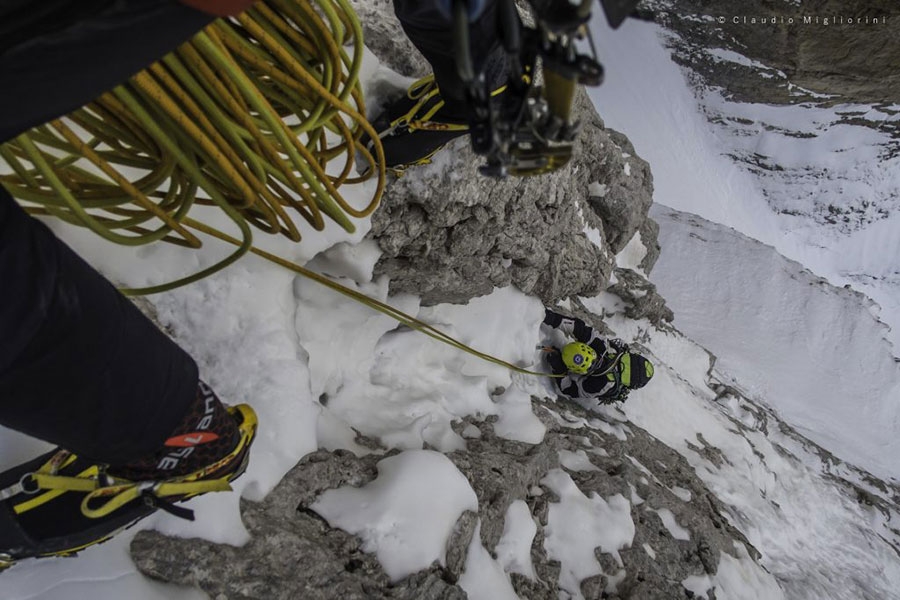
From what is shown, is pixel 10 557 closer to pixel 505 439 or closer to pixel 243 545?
pixel 243 545

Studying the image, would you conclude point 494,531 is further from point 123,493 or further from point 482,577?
point 123,493

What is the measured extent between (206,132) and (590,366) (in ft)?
7.22

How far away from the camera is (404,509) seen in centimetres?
126

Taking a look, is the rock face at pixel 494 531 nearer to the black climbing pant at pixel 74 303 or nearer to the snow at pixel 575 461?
the snow at pixel 575 461

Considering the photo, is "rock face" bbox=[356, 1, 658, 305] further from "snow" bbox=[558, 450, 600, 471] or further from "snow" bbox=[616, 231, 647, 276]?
"snow" bbox=[616, 231, 647, 276]

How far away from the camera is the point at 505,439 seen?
6.28ft

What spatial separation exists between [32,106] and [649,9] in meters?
10.3

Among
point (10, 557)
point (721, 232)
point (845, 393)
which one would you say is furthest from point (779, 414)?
point (10, 557)

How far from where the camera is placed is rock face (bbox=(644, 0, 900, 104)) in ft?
17.9

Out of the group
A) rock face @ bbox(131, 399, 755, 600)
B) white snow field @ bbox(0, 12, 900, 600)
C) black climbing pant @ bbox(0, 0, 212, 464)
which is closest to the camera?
black climbing pant @ bbox(0, 0, 212, 464)

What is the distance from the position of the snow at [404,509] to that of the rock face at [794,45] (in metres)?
5.95

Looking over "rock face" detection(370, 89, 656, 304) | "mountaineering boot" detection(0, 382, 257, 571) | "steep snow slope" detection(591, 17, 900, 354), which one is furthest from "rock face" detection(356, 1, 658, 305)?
"steep snow slope" detection(591, 17, 900, 354)

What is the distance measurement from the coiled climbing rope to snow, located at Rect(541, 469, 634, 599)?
1194 mm

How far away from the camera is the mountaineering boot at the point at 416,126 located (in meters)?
1.36
